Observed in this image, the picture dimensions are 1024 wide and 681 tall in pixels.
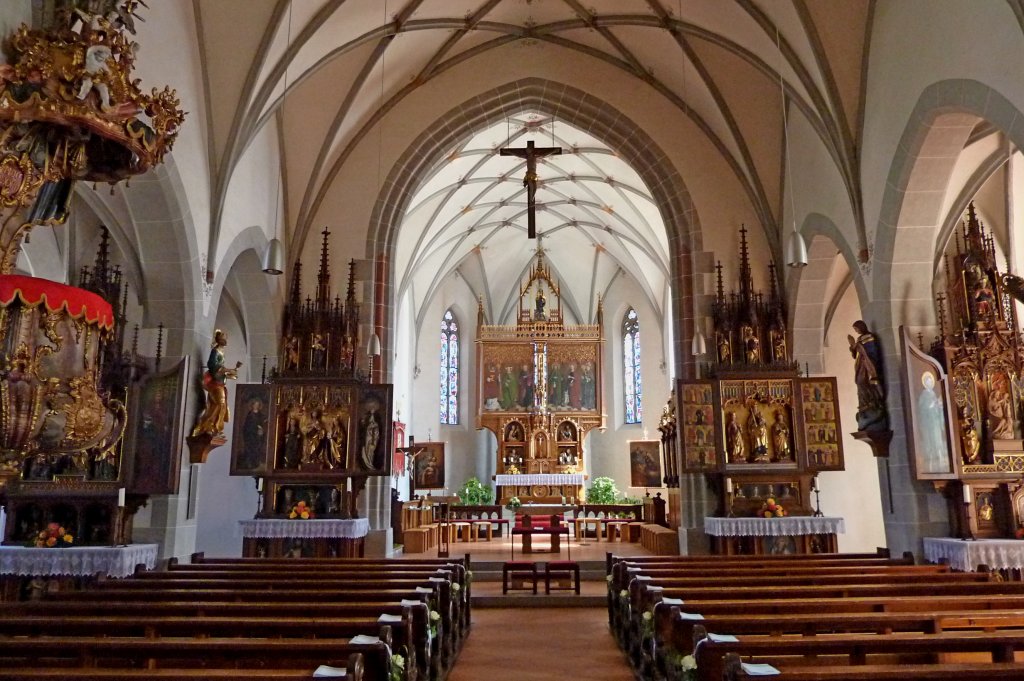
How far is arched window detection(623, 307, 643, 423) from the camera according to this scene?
28.2 metres

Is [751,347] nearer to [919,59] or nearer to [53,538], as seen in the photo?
[919,59]

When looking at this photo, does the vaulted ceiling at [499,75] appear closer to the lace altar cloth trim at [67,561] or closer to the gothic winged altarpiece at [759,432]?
the gothic winged altarpiece at [759,432]

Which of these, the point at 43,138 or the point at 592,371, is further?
the point at 592,371

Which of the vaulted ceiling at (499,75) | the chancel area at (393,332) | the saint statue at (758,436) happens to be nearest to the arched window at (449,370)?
the chancel area at (393,332)

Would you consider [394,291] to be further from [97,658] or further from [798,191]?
[97,658]

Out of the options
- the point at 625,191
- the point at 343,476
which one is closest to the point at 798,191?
the point at 625,191

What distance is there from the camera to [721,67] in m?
14.7

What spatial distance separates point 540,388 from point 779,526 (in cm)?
1378

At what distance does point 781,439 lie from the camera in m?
13.5

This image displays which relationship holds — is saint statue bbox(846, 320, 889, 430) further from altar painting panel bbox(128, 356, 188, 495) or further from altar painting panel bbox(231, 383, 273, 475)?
Answer: altar painting panel bbox(128, 356, 188, 495)

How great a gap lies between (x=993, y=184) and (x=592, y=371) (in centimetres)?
1496

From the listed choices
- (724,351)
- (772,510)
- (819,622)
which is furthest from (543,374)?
(819,622)

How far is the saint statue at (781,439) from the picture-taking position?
1343cm

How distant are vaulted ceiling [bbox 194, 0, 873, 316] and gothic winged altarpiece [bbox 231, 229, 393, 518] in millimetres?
3425
